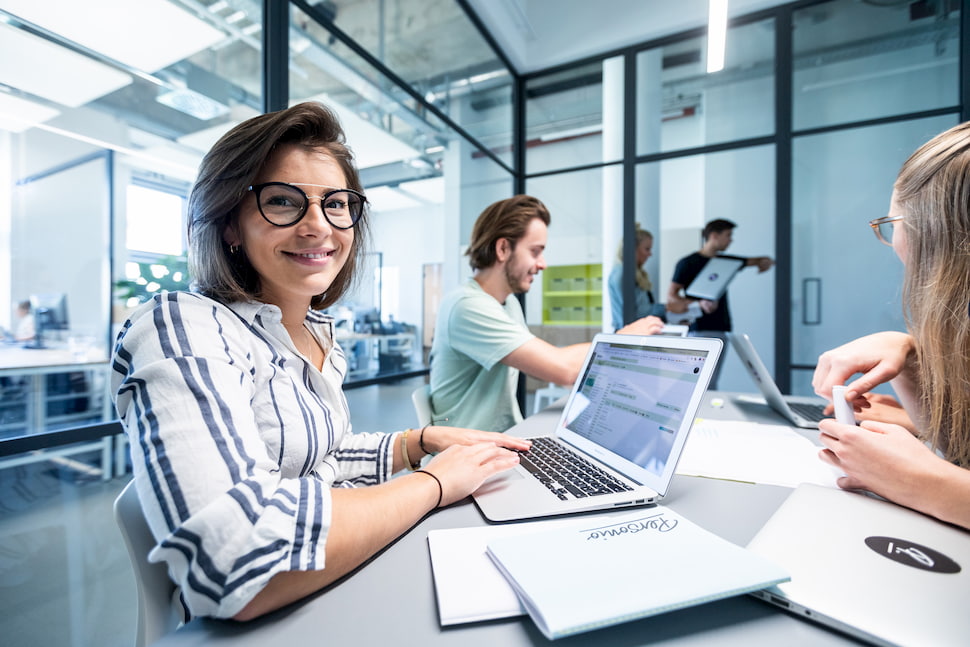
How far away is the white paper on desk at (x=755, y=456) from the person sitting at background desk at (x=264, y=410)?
0.39 meters

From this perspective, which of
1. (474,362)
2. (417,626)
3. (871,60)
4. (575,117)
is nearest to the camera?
(417,626)

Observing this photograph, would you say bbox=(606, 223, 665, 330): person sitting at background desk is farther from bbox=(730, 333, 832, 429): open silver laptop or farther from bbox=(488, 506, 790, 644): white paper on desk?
bbox=(488, 506, 790, 644): white paper on desk

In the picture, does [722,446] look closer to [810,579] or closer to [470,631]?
[810,579]

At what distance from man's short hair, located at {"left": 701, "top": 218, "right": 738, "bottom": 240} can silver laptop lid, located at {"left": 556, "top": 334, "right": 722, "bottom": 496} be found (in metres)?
2.60

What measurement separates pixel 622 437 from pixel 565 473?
0.13 meters

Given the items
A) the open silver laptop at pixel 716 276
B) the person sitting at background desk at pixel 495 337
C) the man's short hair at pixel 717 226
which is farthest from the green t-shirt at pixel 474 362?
the man's short hair at pixel 717 226

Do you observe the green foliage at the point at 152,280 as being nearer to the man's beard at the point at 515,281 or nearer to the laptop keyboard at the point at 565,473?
the man's beard at the point at 515,281

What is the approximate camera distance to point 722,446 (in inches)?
39.8

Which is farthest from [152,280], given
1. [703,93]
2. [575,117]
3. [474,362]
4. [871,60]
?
[871,60]

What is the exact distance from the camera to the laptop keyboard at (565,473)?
0.70 m

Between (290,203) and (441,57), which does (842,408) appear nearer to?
(290,203)

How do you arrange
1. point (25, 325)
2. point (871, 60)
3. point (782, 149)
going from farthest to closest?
1. point (782, 149)
2. point (871, 60)
3. point (25, 325)

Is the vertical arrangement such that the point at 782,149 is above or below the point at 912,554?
above

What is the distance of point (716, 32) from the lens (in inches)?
55.6
